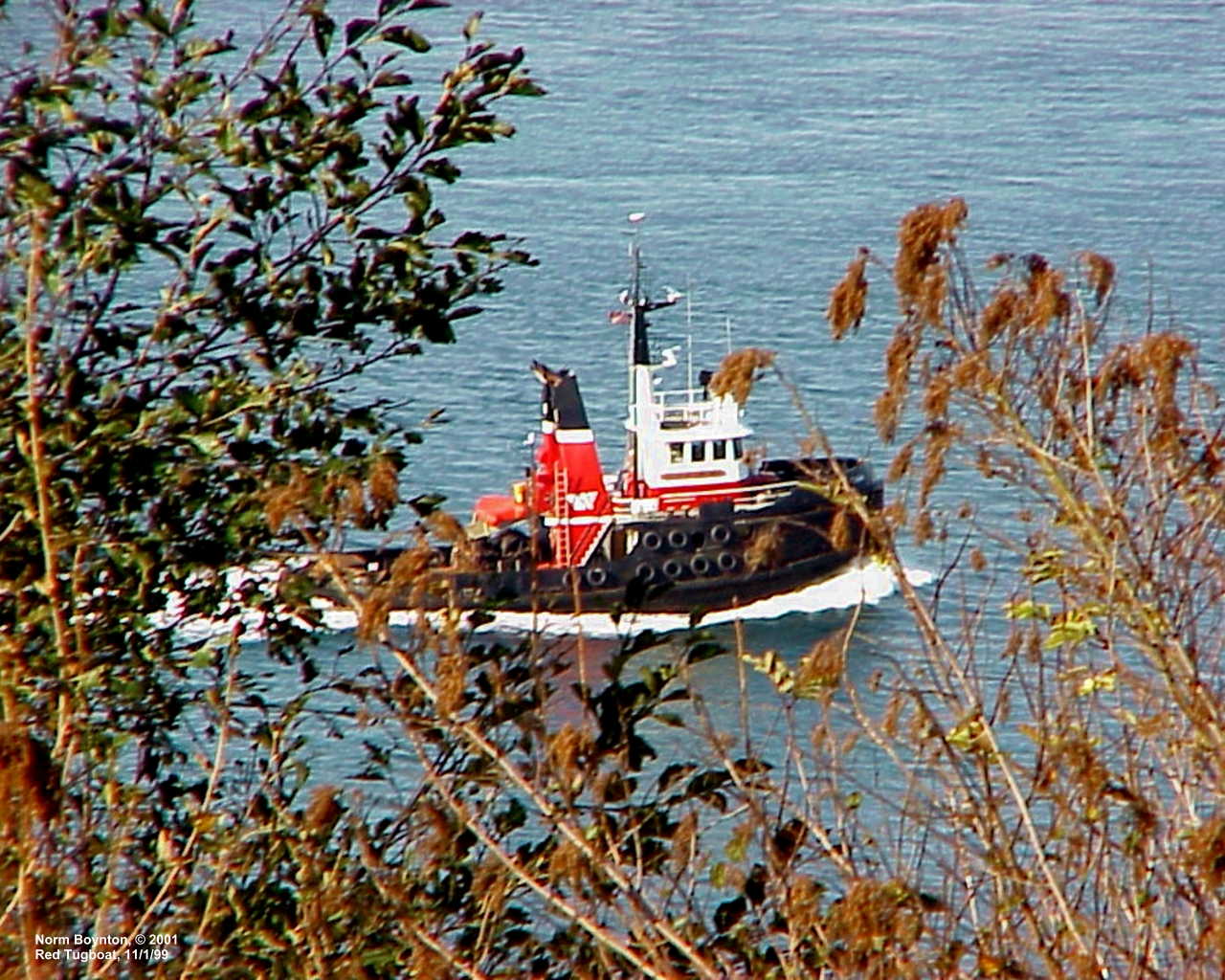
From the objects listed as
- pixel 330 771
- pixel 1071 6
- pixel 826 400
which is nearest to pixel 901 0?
pixel 1071 6

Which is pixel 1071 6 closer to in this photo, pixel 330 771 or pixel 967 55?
pixel 967 55

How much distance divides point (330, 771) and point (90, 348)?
16.0 m

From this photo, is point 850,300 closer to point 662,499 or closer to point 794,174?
point 662,499

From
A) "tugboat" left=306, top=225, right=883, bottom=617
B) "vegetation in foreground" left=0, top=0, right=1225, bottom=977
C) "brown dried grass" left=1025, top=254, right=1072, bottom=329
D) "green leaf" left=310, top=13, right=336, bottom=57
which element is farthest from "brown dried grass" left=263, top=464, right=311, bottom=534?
"tugboat" left=306, top=225, right=883, bottom=617

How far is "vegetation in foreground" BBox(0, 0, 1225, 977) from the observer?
3.55 m

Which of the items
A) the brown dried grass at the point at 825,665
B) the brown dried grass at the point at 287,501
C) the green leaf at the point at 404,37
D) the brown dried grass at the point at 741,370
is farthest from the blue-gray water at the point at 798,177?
the brown dried grass at the point at 287,501

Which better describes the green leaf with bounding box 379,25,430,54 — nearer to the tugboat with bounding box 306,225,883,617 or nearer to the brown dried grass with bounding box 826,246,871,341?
the brown dried grass with bounding box 826,246,871,341

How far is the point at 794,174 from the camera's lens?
152 feet

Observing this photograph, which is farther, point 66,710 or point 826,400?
point 826,400

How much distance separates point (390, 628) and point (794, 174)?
4345 centimetres

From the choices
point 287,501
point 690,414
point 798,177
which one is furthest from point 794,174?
point 287,501

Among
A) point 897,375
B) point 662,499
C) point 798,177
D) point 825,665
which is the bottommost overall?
point 662,499

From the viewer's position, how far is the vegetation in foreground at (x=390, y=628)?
3551mm

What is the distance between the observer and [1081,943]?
3559 millimetres
